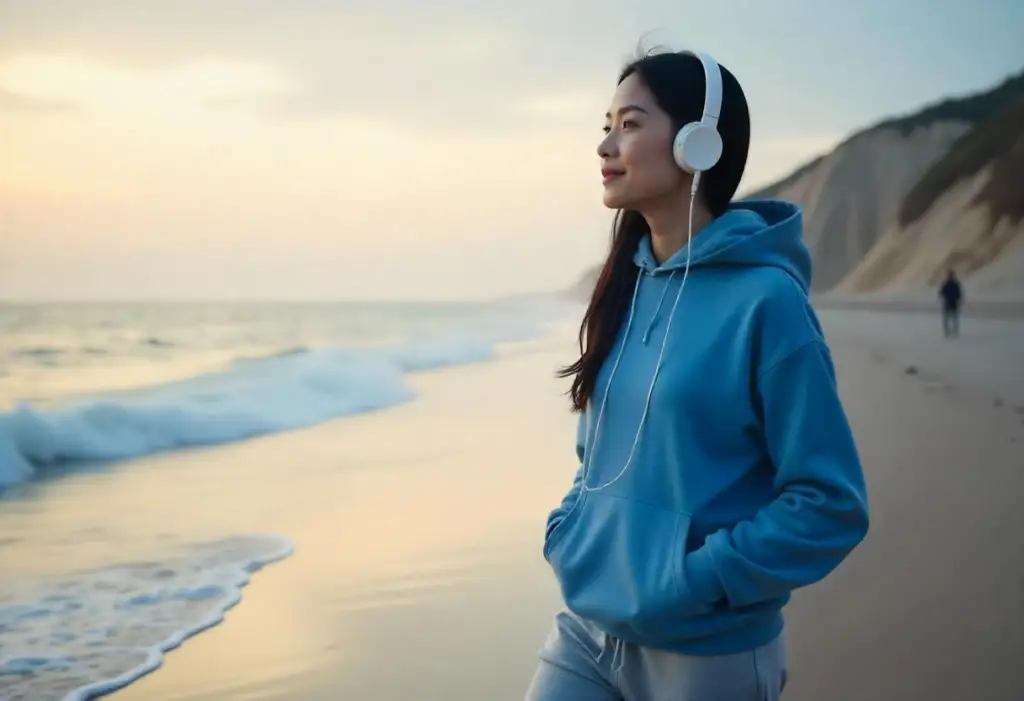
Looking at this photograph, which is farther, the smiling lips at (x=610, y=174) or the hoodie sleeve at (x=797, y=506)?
the smiling lips at (x=610, y=174)

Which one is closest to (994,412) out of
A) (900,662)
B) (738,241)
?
(900,662)

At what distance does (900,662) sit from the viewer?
3.23m

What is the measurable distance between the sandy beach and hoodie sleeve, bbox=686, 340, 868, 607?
5.83 ft

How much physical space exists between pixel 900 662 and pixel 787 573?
2082 mm

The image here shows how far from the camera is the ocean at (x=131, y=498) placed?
4039 mm

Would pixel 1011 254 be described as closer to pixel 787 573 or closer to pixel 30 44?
pixel 30 44

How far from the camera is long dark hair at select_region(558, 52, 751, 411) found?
1.70 metres

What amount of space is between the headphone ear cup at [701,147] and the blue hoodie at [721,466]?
11 cm

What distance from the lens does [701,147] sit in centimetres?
164

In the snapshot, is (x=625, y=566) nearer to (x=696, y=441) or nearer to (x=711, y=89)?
(x=696, y=441)

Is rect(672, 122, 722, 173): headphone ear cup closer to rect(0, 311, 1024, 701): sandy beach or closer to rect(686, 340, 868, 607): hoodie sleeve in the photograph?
rect(686, 340, 868, 607): hoodie sleeve

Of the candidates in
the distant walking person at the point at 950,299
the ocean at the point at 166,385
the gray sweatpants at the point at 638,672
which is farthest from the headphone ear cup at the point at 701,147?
the distant walking person at the point at 950,299

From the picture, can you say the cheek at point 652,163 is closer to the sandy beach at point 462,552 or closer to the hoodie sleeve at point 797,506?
the hoodie sleeve at point 797,506

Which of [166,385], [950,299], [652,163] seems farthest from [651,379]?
[950,299]
